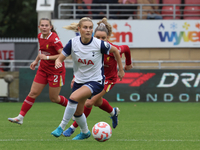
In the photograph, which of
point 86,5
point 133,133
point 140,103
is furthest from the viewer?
point 86,5

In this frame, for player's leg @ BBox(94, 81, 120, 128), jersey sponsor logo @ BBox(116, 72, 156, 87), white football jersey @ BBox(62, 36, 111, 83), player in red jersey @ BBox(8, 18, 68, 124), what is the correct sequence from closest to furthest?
1. white football jersey @ BBox(62, 36, 111, 83)
2. player's leg @ BBox(94, 81, 120, 128)
3. player in red jersey @ BBox(8, 18, 68, 124)
4. jersey sponsor logo @ BBox(116, 72, 156, 87)

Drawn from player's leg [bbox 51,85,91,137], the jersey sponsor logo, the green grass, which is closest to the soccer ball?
the green grass

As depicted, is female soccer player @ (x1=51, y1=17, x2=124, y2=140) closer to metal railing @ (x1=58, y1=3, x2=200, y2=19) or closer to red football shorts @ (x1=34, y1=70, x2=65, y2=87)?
red football shorts @ (x1=34, y1=70, x2=65, y2=87)

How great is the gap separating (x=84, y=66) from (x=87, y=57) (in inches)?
5.8

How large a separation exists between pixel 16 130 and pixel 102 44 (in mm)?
2317

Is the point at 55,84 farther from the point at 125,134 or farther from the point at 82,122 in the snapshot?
the point at 82,122

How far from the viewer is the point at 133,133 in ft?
21.1

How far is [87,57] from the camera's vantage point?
18.1ft

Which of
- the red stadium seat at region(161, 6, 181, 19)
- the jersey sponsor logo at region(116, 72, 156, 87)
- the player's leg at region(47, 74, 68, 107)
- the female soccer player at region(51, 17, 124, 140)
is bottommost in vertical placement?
the jersey sponsor logo at region(116, 72, 156, 87)

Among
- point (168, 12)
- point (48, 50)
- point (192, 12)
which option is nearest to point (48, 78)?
point (48, 50)

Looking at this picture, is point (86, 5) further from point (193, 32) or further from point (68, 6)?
point (193, 32)

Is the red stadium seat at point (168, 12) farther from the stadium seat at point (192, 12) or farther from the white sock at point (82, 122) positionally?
the white sock at point (82, 122)

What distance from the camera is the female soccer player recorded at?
5457mm

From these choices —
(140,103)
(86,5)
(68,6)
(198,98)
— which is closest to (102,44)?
(140,103)
